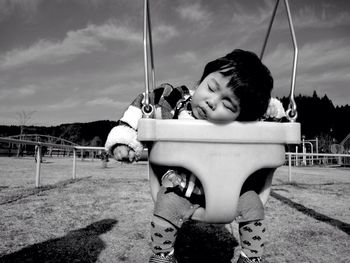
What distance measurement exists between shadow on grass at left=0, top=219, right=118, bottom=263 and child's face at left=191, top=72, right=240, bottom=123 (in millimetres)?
878

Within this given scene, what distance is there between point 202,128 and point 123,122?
34 centimetres

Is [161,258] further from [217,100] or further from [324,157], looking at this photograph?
[324,157]

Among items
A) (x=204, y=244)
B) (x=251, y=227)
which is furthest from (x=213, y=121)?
(x=204, y=244)

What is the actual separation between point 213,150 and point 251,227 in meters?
0.35

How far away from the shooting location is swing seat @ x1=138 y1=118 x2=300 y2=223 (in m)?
0.94

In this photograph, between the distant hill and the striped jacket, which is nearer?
the striped jacket

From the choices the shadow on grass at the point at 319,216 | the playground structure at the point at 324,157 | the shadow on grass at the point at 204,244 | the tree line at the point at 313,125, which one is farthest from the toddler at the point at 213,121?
the tree line at the point at 313,125

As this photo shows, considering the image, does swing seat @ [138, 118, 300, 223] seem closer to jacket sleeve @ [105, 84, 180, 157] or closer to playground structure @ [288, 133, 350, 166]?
jacket sleeve @ [105, 84, 180, 157]

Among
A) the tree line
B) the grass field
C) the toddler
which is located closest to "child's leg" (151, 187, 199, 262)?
the toddler

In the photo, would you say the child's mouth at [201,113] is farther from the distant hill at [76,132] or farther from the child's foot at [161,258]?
the distant hill at [76,132]

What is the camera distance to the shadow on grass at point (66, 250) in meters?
1.41

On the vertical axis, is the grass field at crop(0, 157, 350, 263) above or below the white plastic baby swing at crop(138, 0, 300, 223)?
below

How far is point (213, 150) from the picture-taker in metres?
0.95

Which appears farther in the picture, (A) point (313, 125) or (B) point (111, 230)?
(A) point (313, 125)
